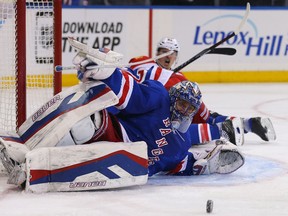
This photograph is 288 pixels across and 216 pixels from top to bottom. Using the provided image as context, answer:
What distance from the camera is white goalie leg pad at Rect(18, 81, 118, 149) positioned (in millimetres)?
3527

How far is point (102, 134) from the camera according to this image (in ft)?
11.9

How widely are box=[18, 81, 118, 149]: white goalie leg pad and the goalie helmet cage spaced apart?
0.42 meters

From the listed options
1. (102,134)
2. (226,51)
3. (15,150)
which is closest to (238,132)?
(226,51)

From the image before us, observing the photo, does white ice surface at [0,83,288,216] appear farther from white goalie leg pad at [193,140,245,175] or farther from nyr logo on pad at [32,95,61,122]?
→ nyr logo on pad at [32,95,61,122]

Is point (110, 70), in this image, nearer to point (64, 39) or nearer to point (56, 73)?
point (56, 73)

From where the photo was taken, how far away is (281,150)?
4695mm

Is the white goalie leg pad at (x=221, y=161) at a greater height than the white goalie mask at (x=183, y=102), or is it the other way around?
the white goalie mask at (x=183, y=102)

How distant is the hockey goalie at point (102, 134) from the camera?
3.42m

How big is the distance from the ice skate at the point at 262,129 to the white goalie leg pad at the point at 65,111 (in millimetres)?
1583

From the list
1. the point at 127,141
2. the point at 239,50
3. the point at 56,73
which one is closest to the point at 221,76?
the point at 239,50

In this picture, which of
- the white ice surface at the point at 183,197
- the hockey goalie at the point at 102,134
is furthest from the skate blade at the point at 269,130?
the hockey goalie at the point at 102,134

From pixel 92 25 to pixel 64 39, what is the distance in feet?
1.10

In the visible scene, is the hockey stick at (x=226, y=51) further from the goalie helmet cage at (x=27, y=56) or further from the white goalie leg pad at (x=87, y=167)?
the white goalie leg pad at (x=87, y=167)

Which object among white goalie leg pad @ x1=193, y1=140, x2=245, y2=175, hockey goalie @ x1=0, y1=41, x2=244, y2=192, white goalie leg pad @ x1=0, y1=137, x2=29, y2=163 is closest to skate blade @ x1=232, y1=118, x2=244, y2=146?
white goalie leg pad @ x1=193, y1=140, x2=245, y2=175
